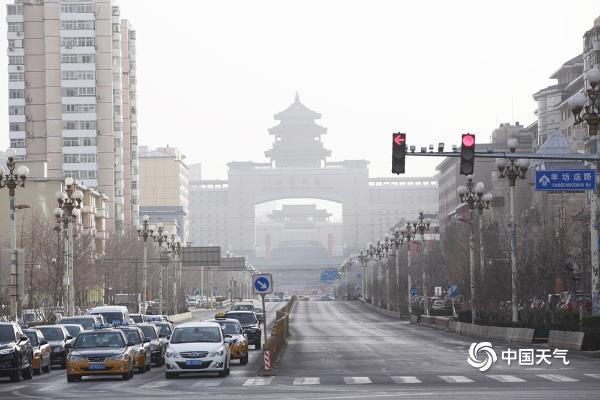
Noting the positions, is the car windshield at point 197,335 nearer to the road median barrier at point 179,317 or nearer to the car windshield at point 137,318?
the car windshield at point 137,318

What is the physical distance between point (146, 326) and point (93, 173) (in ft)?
451

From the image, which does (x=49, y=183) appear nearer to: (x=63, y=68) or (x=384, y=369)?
(x=63, y=68)

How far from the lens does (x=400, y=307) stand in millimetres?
142375

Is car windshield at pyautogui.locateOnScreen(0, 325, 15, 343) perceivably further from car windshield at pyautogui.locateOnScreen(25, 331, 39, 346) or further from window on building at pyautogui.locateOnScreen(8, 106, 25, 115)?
window on building at pyautogui.locateOnScreen(8, 106, 25, 115)

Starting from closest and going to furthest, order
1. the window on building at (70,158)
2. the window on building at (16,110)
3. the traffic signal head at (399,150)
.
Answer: the traffic signal head at (399,150) → the window on building at (16,110) → the window on building at (70,158)

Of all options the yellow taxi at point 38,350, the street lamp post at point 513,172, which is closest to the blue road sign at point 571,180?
the street lamp post at point 513,172

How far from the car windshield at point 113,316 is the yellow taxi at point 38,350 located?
19043 millimetres

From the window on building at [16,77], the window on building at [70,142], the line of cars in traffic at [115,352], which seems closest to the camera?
the line of cars in traffic at [115,352]

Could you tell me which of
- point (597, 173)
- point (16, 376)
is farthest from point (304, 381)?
point (597, 173)

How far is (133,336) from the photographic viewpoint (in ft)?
153

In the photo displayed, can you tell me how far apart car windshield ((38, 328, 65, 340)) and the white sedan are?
995 cm

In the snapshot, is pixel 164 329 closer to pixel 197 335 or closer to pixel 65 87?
pixel 197 335

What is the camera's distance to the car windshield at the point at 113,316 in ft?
223

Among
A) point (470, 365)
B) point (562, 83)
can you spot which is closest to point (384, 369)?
point (470, 365)
